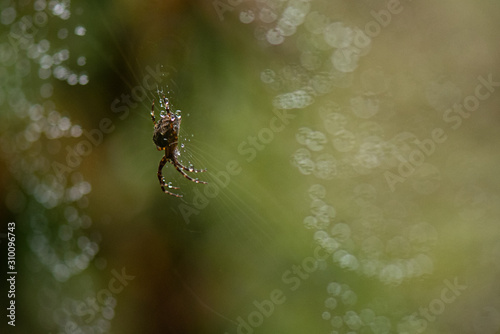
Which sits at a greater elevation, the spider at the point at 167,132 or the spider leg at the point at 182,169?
the spider at the point at 167,132

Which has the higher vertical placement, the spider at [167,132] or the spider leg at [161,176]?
the spider at [167,132]

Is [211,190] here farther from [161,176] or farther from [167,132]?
[167,132]

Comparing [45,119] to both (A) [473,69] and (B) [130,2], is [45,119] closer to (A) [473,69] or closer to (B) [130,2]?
(B) [130,2]

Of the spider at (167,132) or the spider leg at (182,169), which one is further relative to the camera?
the spider leg at (182,169)

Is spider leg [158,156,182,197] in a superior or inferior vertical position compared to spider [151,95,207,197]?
inferior

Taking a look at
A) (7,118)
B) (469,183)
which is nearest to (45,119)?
(7,118)

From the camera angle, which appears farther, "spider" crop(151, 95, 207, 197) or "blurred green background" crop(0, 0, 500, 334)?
"blurred green background" crop(0, 0, 500, 334)

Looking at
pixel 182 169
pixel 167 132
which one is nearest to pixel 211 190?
pixel 182 169

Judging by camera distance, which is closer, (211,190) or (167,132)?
(167,132)

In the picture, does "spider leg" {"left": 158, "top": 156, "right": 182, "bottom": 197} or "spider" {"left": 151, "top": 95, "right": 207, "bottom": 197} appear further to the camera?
"spider leg" {"left": 158, "top": 156, "right": 182, "bottom": 197}
